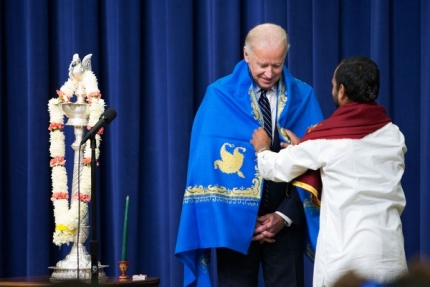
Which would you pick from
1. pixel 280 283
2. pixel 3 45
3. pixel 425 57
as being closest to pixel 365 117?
pixel 280 283

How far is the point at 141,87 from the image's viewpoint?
471cm

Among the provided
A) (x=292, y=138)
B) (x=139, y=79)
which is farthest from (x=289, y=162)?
(x=139, y=79)

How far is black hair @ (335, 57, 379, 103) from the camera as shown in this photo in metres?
2.91

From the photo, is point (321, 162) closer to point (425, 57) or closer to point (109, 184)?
point (425, 57)

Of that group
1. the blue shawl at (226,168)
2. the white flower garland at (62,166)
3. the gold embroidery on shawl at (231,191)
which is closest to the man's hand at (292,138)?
→ the blue shawl at (226,168)

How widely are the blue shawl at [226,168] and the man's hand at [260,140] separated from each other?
0.08 m

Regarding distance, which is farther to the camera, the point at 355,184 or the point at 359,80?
the point at 359,80

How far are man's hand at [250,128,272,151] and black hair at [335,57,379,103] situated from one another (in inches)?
14.7

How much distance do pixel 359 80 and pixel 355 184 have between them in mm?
377

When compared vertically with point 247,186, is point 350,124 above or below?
above

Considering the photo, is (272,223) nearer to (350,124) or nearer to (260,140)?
(260,140)

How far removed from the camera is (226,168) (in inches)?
127

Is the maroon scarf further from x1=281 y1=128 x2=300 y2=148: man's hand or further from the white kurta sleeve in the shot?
x1=281 y1=128 x2=300 y2=148: man's hand

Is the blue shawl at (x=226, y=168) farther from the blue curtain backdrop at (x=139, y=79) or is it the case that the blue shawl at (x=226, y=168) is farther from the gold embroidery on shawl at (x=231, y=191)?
the blue curtain backdrop at (x=139, y=79)
